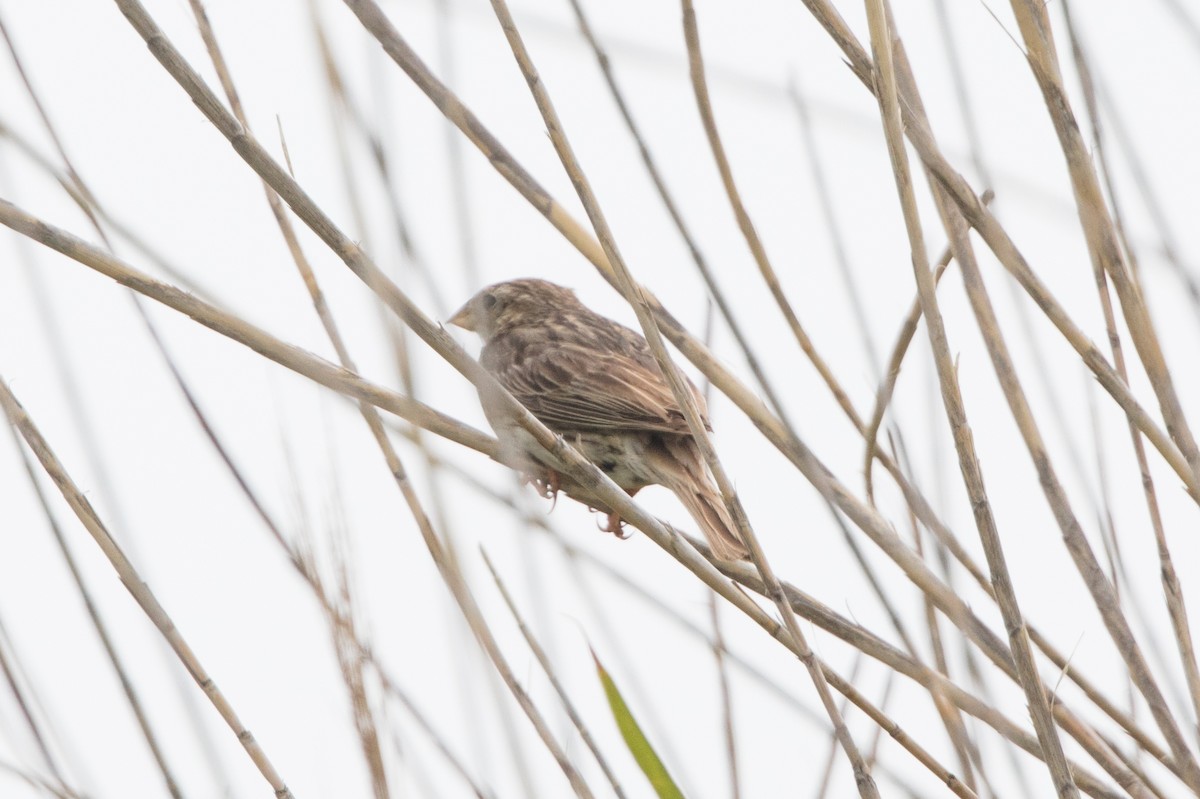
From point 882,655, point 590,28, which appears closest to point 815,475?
point 882,655

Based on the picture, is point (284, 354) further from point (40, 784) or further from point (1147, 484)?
point (1147, 484)

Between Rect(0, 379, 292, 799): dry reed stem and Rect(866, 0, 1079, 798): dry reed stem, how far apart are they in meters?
1.06

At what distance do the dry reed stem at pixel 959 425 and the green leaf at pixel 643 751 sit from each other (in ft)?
1.61

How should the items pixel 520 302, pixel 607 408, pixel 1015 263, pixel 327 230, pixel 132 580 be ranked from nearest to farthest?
1. pixel 327 230
2. pixel 1015 263
3. pixel 132 580
4. pixel 607 408
5. pixel 520 302

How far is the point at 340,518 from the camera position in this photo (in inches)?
57.0

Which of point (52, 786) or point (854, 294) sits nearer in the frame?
point (52, 786)

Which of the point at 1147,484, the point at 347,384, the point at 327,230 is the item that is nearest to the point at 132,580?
the point at 347,384

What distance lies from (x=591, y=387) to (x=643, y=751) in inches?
116

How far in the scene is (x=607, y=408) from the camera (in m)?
4.57

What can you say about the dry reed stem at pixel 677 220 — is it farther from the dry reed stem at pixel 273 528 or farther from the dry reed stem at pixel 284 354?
the dry reed stem at pixel 273 528

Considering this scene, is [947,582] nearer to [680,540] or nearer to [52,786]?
[680,540]

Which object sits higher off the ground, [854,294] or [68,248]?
[854,294]

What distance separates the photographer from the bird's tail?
3602 millimetres

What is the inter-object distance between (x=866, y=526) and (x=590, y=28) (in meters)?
0.95
